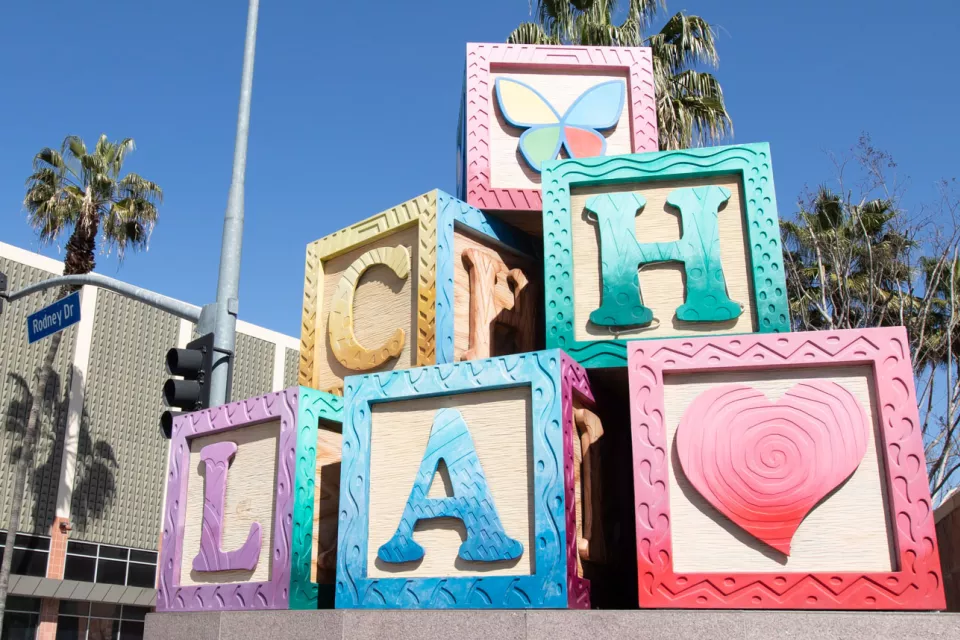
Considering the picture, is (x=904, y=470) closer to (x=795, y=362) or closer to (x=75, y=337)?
(x=795, y=362)

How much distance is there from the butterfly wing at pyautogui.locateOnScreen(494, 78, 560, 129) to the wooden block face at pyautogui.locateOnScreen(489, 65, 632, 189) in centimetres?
5

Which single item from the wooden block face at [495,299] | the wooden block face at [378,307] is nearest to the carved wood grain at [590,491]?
the wooden block face at [495,299]

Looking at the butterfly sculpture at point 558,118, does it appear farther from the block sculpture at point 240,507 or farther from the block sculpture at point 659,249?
the block sculpture at point 240,507

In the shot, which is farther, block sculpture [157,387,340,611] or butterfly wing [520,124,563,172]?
butterfly wing [520,124,563,172]

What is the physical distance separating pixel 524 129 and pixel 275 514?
6.12 m

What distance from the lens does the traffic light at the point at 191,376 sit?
312 inches

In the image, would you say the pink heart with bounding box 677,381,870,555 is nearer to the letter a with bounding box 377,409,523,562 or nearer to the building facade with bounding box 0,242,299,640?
the letter a with bounding box 377,409,523,562

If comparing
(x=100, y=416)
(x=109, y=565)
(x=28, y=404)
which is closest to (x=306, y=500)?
(x=28, y=404)

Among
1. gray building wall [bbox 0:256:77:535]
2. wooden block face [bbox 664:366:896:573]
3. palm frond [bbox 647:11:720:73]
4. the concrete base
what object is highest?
palm frond [bbox 647:11:720:73]

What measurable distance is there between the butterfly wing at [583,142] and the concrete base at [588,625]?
22.1 ft

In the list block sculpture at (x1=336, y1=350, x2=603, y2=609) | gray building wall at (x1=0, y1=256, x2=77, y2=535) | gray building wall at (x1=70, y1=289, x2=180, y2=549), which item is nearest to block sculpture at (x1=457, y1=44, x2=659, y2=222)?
block sculpture at (x1=336, y1=350, x2=603, y2=609)

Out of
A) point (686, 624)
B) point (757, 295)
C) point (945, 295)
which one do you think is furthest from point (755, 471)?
point (945, 295)

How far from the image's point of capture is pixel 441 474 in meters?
8.49

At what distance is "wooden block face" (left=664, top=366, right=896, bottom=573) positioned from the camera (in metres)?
7.50
